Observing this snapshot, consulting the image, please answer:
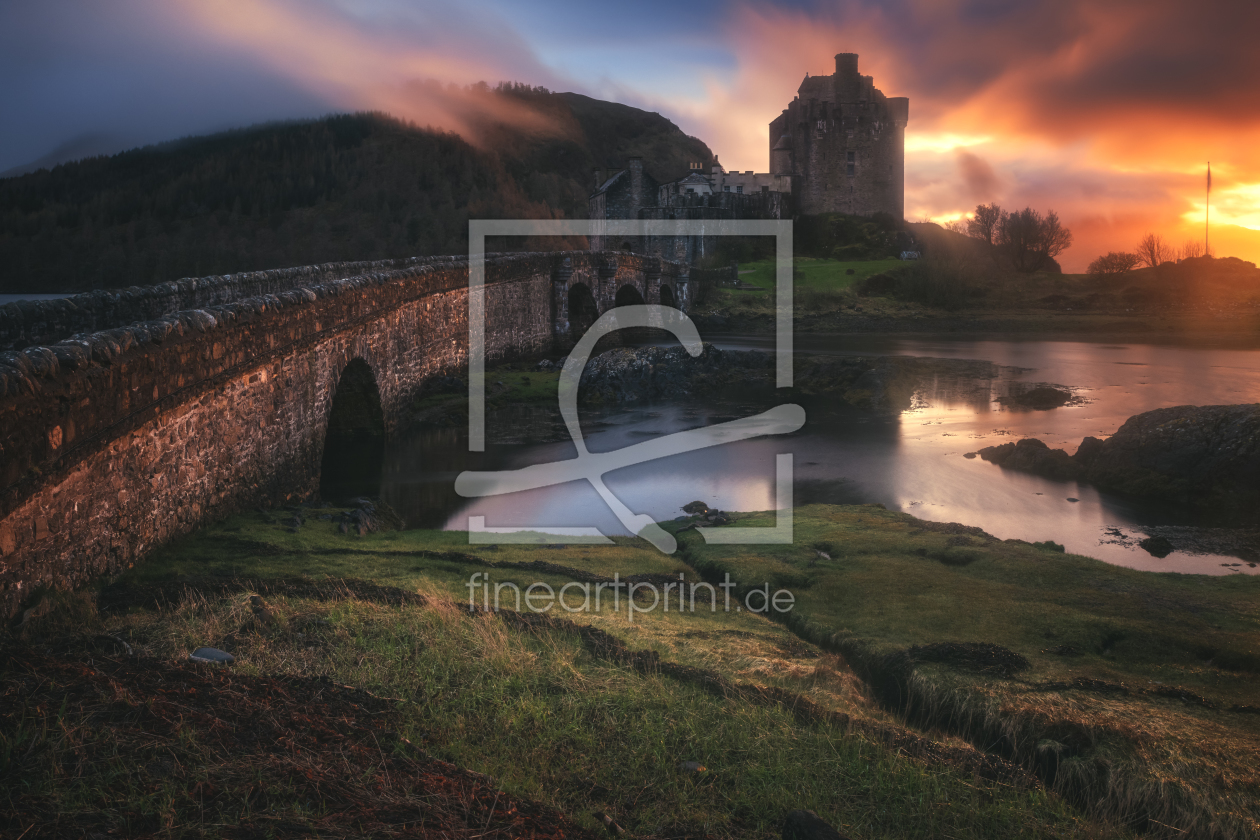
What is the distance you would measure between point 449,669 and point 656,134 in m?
160

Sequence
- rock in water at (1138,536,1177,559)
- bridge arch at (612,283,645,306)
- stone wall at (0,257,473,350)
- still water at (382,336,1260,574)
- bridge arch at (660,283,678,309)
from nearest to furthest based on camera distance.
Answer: stone wall at (0,257,473,350)
rock in water at (1138,536,1177,559)
still water at (382,336,1260,574)
bridge arch at (612,283,645,306)
bridge arch at (660,283,678,309)

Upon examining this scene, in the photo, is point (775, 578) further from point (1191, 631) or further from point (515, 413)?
point (515, 413)

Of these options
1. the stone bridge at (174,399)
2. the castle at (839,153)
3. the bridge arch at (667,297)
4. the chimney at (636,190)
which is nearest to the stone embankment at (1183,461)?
the stone bridge at (174,399)

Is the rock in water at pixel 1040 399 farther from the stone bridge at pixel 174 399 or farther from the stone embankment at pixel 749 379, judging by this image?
the stone bridge at pixel 174 399

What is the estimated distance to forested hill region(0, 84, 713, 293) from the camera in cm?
5456

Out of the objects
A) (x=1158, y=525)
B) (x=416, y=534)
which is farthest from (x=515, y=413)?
(x=1158, y=525)

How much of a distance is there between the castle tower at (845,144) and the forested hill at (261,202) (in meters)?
27.4

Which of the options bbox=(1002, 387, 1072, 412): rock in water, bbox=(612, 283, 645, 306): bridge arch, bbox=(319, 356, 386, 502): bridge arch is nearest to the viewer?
bbox=(319, 356, 386, 502): bridge arch

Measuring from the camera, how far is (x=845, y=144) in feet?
224

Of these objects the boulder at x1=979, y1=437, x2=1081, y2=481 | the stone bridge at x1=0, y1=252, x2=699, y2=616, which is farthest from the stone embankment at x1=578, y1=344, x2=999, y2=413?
the stone bridge at x1=0, y1=252, x2=699, y2=616

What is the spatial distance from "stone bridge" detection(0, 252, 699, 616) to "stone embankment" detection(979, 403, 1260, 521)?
43.2 feet

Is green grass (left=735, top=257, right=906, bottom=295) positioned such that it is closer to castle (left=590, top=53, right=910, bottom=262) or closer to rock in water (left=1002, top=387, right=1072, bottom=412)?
castle (left=590, top=53, right=910, bottom=262)

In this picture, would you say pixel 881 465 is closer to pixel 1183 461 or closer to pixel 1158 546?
pixel 1183 461

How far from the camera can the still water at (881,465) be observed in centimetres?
1388
